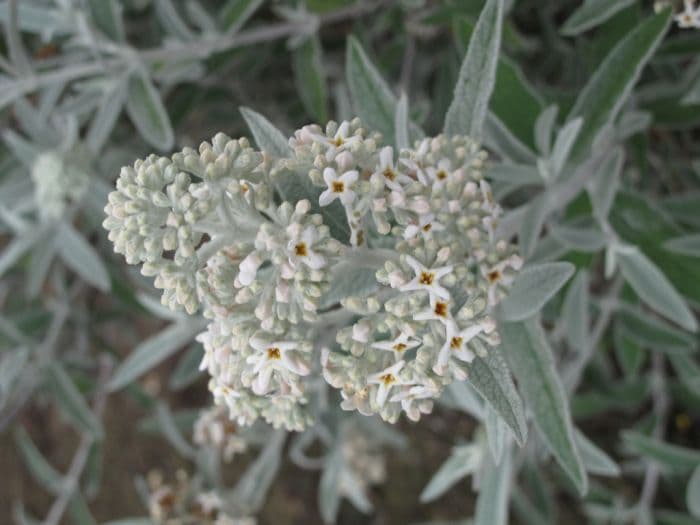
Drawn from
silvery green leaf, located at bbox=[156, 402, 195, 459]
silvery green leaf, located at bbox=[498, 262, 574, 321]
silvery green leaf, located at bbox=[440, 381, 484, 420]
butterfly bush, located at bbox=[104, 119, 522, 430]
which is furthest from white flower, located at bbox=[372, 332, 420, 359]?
silvery green leaf, located at bbox=[156, 402, 195, 459]

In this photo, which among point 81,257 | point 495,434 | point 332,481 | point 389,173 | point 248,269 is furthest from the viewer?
point 332,481

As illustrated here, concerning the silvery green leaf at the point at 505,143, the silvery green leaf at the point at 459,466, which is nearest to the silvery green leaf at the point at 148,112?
the silvery green leaf at the point at 505,143

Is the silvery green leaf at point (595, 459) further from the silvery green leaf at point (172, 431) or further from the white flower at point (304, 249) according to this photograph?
the silvery green leaf at point (172, 431)

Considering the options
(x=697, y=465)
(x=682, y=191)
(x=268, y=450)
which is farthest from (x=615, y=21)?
(x=268, y=450)

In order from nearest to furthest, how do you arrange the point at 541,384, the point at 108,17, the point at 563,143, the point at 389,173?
1. the point at 389,173
2. the point at 541,384
3. the point at 563,143
4. the point at 108,17

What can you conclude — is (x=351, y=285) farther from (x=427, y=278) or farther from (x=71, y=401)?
(x=71, y=401)

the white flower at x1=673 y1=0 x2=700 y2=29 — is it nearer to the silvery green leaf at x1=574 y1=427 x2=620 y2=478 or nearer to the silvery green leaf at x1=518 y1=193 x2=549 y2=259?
the silvery green leaf at x1=518 y1=193 x2=549 y2=259

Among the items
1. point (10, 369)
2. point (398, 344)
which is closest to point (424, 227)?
point (398, 344)
